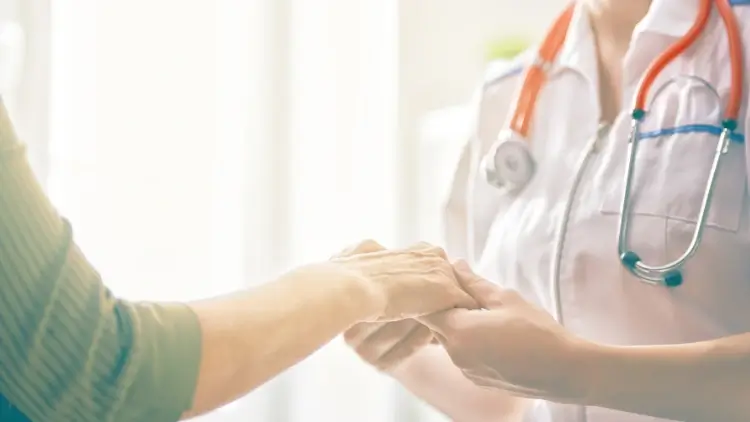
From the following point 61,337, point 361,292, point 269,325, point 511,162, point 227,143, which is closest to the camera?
point 61,337

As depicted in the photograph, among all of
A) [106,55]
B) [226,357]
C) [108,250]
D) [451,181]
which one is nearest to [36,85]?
[106,55]

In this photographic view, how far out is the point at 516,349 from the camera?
85 centimetres

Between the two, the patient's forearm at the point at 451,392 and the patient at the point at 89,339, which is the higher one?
the patient at the point at 89,339

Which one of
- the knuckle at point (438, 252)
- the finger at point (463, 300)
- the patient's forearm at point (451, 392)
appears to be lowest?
the patient's forearm at point (451, 392)

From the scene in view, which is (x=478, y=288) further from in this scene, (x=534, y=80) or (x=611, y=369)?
(x=534, y=80)

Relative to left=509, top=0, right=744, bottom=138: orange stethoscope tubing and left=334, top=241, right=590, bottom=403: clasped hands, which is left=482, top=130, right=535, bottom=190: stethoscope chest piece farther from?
left=334, top=241, right=590, bottom=403: clasped hands

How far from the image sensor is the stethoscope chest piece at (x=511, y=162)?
3.38ft

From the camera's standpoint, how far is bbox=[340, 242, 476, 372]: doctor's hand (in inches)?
38.5

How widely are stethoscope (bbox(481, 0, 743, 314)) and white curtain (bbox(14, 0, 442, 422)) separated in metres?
0.39

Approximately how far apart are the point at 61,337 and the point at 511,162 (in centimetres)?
63

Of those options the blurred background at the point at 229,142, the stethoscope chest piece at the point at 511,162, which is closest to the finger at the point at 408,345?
the stethoscope chest piece at the point at 511,162

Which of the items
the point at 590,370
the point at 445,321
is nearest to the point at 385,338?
the point at 445,321

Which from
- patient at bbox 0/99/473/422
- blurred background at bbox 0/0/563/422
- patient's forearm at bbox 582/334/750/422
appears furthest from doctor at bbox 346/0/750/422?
patient at bbox 0/99/473/422

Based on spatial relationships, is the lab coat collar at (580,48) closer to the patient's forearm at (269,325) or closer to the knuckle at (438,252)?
the knuckle at (438,252)
